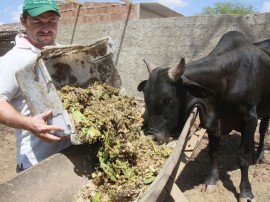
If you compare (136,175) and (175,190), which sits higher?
(136,175)

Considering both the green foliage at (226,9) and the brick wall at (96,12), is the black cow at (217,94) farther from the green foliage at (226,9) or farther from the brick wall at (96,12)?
the green foliage at (226,9)

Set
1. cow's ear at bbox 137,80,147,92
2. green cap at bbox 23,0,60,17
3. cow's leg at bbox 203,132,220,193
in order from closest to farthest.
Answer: green cap at bbox 23,0,60,17 < cow's ear at bbox 137,80,147,92 < cow's leg at bbox 203,132,220,193

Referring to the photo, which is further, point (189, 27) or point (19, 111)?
point (189, 27)

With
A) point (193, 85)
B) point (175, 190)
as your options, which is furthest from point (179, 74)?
point (175, 190)

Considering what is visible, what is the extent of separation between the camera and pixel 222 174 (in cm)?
466

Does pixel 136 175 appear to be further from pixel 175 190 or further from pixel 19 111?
pixel 19 111

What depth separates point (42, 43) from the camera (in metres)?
2.35

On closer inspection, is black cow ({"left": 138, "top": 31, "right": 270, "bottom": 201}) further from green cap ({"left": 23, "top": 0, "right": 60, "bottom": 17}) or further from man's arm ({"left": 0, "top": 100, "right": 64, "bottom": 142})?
green cap ({"left": 23, "top": 0, "right": 60, "bottom": 17})

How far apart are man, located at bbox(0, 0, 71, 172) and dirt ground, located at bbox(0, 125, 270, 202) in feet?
4.47

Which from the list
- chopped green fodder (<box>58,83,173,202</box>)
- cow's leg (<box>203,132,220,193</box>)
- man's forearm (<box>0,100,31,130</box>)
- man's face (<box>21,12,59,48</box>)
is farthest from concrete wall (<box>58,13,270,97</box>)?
man's forearm (<box>0,100,31,130</box>)

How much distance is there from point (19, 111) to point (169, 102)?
5.28 ft

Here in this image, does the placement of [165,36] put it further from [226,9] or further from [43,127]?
[226,9]

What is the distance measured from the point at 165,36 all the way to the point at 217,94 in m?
3.68

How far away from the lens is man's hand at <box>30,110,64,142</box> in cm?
201
